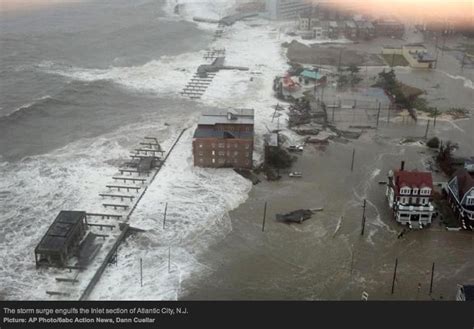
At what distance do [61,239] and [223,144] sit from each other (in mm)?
4444

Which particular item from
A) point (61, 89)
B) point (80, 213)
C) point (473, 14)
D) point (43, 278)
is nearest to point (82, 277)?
point (43, 278)

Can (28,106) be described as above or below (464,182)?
above

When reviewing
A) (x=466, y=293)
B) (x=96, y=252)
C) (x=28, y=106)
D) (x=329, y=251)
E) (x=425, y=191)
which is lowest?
(x=329, y=251)

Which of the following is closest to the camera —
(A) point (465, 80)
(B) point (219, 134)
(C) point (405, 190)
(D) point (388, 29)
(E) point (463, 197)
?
(C) point (405, 190)

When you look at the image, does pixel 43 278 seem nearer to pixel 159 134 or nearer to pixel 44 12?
pixel 159 134

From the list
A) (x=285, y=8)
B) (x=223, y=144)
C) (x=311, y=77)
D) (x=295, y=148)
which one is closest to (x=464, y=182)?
(x=295, y=148)

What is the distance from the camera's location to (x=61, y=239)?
9.36 meters

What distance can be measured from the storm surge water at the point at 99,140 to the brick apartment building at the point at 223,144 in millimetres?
305

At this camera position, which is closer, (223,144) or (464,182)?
(464,182)

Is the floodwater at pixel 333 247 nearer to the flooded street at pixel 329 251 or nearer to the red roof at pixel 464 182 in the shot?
the flooded street at pixel 329 251

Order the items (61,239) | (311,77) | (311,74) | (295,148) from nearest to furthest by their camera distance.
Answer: (61,239) → (295,148) → (311,77) → (311,74)

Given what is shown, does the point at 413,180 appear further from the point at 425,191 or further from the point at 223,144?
the point at 223,144

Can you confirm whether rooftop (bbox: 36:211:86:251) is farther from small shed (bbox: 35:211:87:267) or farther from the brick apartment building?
the brick apartment building

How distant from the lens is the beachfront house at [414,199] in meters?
10.6
